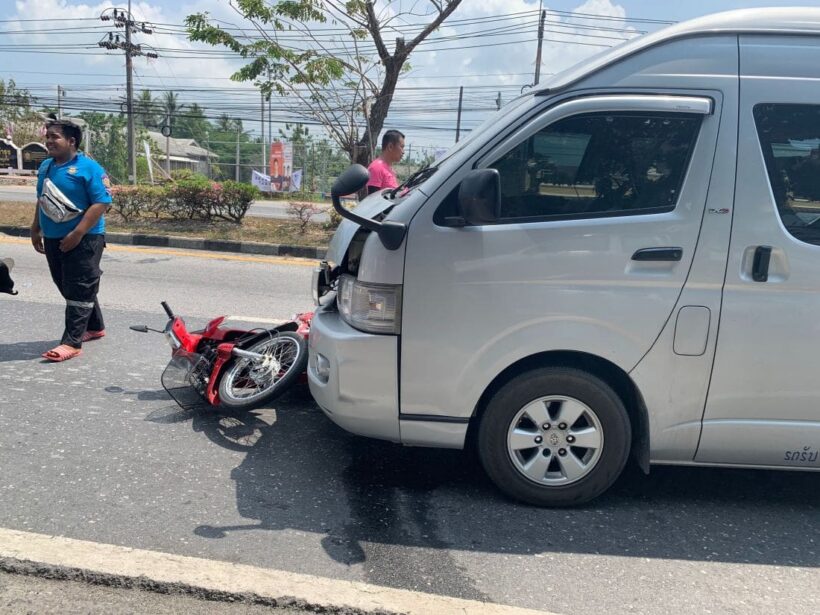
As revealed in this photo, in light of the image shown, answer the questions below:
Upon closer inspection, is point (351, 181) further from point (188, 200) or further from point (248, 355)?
point (188, 200)

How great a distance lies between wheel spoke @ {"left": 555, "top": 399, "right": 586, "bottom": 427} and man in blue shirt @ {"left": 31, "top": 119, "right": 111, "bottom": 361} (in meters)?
3.72

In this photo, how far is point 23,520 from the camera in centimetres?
308

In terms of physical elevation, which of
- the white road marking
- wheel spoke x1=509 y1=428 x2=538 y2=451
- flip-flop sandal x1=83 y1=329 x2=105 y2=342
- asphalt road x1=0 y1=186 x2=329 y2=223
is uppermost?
wheel spoke x1=509 y1=428 x2=538 y2=451

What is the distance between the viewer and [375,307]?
3.28 meters

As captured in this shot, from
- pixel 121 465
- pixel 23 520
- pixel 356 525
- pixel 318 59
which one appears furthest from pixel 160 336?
pixel 318 59

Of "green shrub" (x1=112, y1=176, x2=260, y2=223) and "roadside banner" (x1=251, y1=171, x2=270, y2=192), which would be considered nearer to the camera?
"green shrub" (x1=112, y1=176, x2=260, y2=223)

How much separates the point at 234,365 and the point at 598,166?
250 centimetres

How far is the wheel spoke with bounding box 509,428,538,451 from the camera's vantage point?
3.30 metres

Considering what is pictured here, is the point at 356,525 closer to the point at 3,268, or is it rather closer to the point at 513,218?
the point at 513,218

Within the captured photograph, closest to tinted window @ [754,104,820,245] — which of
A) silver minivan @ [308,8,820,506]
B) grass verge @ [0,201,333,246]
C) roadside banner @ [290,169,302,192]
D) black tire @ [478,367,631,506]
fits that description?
silver minivan @ [308,8,820,506]

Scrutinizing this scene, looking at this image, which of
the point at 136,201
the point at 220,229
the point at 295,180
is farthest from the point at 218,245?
the point at 295,180

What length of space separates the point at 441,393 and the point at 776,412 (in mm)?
1579

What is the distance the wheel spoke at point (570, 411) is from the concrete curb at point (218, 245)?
370 inches

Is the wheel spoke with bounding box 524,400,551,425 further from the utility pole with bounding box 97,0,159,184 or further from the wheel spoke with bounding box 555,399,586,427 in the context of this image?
the utility pole with bounding box 97,0,159,184
